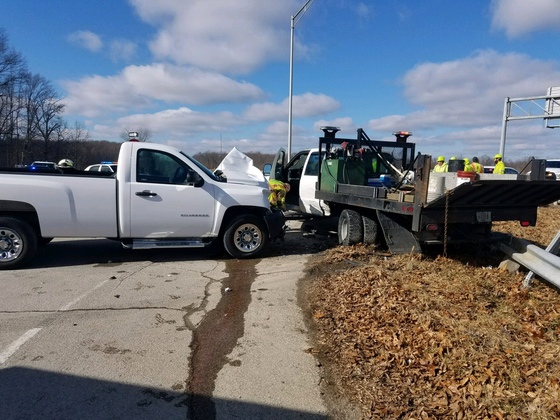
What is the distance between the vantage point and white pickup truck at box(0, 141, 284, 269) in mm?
6535

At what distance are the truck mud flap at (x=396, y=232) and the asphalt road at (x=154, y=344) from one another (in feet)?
5.79

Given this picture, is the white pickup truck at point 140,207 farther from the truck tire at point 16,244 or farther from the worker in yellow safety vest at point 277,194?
the worker in yellow safety vest at point 277,194

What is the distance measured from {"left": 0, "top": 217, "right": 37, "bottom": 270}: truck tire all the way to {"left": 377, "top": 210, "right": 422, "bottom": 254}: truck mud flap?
19.0 ft

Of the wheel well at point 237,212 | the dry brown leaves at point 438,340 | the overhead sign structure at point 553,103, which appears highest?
the overhead sign structure at point 553,103

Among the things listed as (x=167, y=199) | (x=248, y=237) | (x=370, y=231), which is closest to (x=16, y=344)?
(x=167, y=199)

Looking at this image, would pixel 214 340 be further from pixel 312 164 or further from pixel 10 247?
pixel 312 164

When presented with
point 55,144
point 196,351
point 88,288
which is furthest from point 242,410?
point 55,144

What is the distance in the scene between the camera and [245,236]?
25.0ft

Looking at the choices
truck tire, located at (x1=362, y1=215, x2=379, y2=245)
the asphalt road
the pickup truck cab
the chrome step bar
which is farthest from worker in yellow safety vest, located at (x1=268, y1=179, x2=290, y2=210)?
the asphalt road

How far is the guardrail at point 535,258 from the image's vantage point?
4766 millimetres

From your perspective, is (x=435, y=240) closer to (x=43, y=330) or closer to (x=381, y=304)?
(x=381, y=304)

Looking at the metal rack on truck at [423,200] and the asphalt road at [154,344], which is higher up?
the metal rack on truck at [423,200]

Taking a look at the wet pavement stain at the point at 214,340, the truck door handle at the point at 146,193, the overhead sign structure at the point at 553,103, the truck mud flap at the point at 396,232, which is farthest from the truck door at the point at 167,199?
the overhead sign structure at the point at 553,103

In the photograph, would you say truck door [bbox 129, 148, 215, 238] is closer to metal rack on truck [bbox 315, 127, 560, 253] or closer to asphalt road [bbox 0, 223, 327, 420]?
asphalt road [bbox 0, 223, 327, 420]
